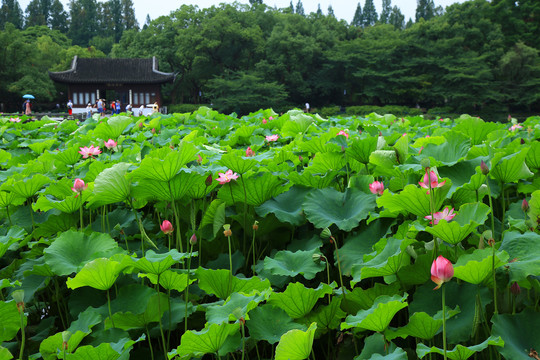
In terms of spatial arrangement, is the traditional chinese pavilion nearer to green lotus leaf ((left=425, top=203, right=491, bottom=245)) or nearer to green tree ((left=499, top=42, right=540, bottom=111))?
green tree ((left=499, top=42, right=540, bottom=111))

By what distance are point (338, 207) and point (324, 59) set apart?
2769 cm

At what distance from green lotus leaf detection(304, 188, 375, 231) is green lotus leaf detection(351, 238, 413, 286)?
0.50 ft

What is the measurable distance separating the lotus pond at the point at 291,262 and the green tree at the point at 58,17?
6341cm

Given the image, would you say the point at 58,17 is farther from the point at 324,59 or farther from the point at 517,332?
the point at 517,332

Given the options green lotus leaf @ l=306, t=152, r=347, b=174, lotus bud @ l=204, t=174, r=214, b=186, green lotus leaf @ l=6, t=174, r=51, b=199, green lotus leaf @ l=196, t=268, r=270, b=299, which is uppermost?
green lotus leaf @ l=306, t=152, r=347, b=174

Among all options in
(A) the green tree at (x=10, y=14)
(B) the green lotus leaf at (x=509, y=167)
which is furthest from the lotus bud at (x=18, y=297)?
(A) the green tree at (x=10, y=14)

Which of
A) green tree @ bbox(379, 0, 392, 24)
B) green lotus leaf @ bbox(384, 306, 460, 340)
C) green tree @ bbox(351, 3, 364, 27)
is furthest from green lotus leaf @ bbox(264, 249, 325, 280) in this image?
green tree @ bbox(351, 3, 364, 27)

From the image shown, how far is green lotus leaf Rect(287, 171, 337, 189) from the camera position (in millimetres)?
1281

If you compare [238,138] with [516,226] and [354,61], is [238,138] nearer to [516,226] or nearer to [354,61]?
[516,226]

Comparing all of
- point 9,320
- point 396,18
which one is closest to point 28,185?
point 9,320

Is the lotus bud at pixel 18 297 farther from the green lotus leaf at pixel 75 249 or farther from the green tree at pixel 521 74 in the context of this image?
the green tree at pixel 521 74

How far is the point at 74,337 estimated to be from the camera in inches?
33.6

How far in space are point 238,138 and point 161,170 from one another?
1.35m

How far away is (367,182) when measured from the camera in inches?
48.7
